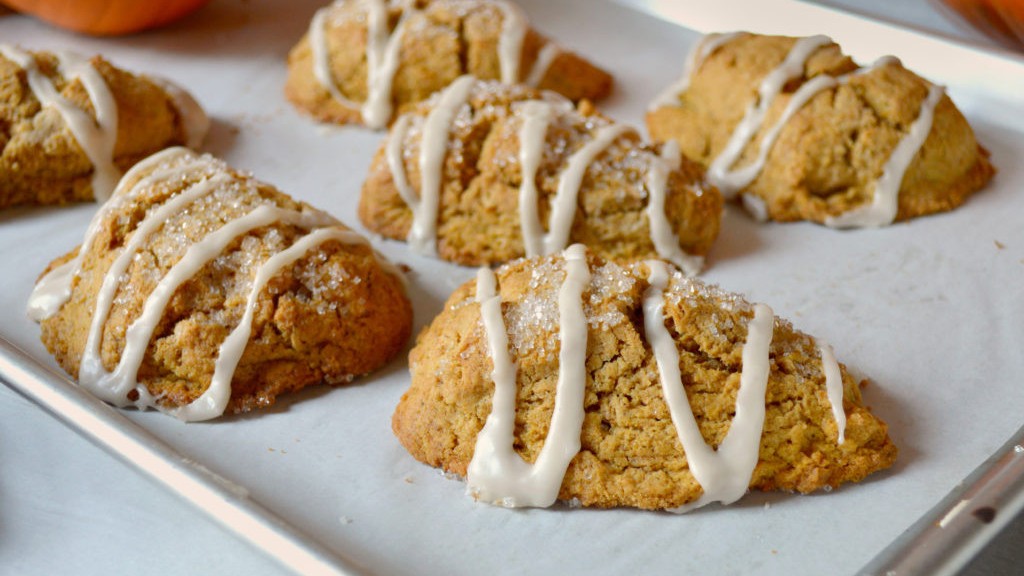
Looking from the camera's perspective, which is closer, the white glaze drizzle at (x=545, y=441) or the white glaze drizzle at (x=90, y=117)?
the white glaze drizzle at (x=545, y=441)

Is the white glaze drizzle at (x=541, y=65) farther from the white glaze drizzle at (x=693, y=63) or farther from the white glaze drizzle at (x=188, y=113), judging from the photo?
the white glaze drizzle at (x=188, y=113)

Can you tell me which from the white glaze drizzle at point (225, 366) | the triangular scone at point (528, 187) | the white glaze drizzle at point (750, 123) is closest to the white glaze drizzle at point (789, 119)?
the white glaze drizzle at point (750, 123)

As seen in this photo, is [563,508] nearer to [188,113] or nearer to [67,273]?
[67,273]

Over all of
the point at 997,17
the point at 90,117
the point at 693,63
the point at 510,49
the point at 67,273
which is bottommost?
the point at 67,273

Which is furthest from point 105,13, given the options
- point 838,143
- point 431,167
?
point 838,143

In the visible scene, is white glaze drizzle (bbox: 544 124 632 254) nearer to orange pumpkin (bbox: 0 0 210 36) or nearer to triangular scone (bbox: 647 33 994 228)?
triangular scone (bbox: 647 33 994 228)

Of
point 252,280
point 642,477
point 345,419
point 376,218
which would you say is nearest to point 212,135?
point 376,218

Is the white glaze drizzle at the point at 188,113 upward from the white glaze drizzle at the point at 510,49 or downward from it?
downward
